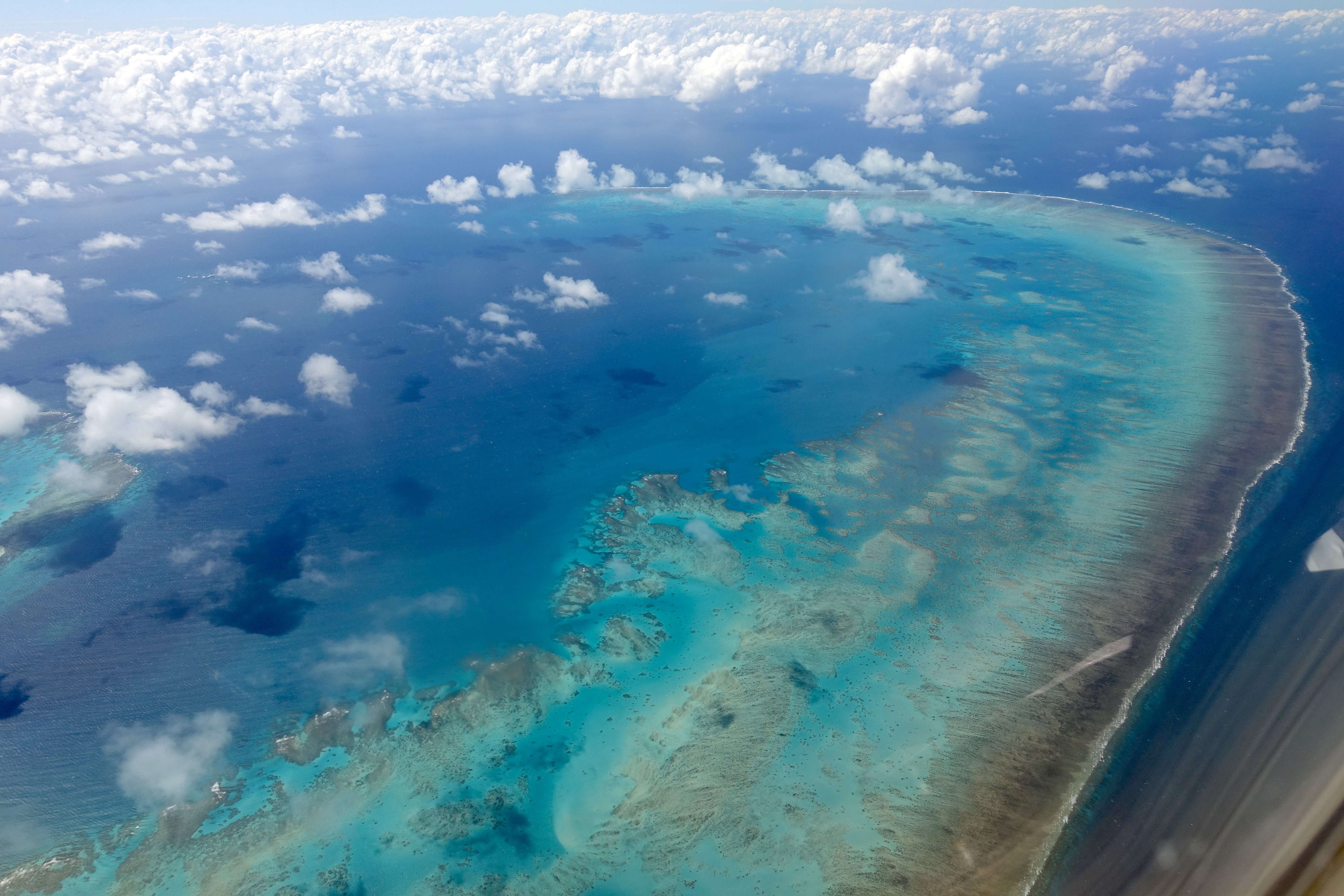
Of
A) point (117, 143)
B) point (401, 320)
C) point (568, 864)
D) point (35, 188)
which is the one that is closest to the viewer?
point (568, 864)

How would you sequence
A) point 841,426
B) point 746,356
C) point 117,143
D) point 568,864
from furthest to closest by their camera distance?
point 117,143 < point 746,356 < point 841,426 < point 568,864

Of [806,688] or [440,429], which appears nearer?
[806,688]

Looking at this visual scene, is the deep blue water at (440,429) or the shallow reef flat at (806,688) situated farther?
the deep blue water at (440,429)

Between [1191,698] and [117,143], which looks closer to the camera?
[1191,698]

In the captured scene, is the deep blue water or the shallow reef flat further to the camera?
the deep blue water

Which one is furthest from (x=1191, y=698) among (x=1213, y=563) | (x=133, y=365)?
(x=133, y=365)

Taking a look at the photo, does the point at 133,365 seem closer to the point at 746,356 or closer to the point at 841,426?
the point at 746,356

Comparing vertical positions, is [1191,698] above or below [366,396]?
above

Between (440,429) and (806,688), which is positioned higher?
(806,688)
